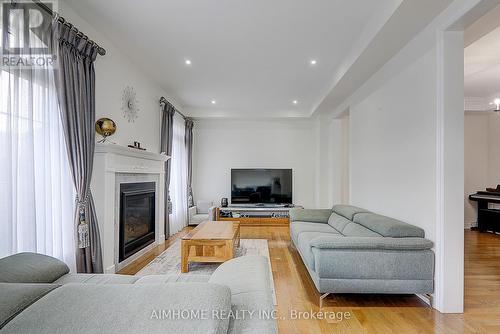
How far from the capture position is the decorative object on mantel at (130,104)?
12.2ft

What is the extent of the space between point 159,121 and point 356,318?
431cm

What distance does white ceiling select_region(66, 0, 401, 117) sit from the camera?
8.59 feet

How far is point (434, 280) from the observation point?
95.8 inches

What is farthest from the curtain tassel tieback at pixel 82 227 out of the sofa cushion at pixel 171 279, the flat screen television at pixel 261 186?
the flat screen television at pixel 261 186

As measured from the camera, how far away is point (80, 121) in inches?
104

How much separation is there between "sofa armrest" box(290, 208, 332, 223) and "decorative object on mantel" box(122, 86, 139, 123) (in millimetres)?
Answer: 2973

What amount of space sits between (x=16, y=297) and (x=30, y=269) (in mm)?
779

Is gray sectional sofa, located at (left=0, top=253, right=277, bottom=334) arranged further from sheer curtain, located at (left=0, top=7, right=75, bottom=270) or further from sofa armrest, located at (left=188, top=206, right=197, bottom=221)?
sofa armrest, located at (left=188, top=206, right=197, bottom=221)

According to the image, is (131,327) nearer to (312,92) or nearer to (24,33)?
(24,33)

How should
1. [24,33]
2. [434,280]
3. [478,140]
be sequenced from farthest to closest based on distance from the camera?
[478,140] < [434,280] < [24,33]

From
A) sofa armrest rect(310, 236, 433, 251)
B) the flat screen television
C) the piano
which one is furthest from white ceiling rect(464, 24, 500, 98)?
the flat screen television

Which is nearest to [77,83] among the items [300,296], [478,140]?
[300,296]

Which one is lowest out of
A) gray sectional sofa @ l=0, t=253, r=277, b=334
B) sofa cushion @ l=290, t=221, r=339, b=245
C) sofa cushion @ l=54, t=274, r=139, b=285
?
sofa cushion @ l=290, t=221, r=339, b=245

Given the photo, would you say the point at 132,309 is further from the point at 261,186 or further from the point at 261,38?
the point at 261,186
